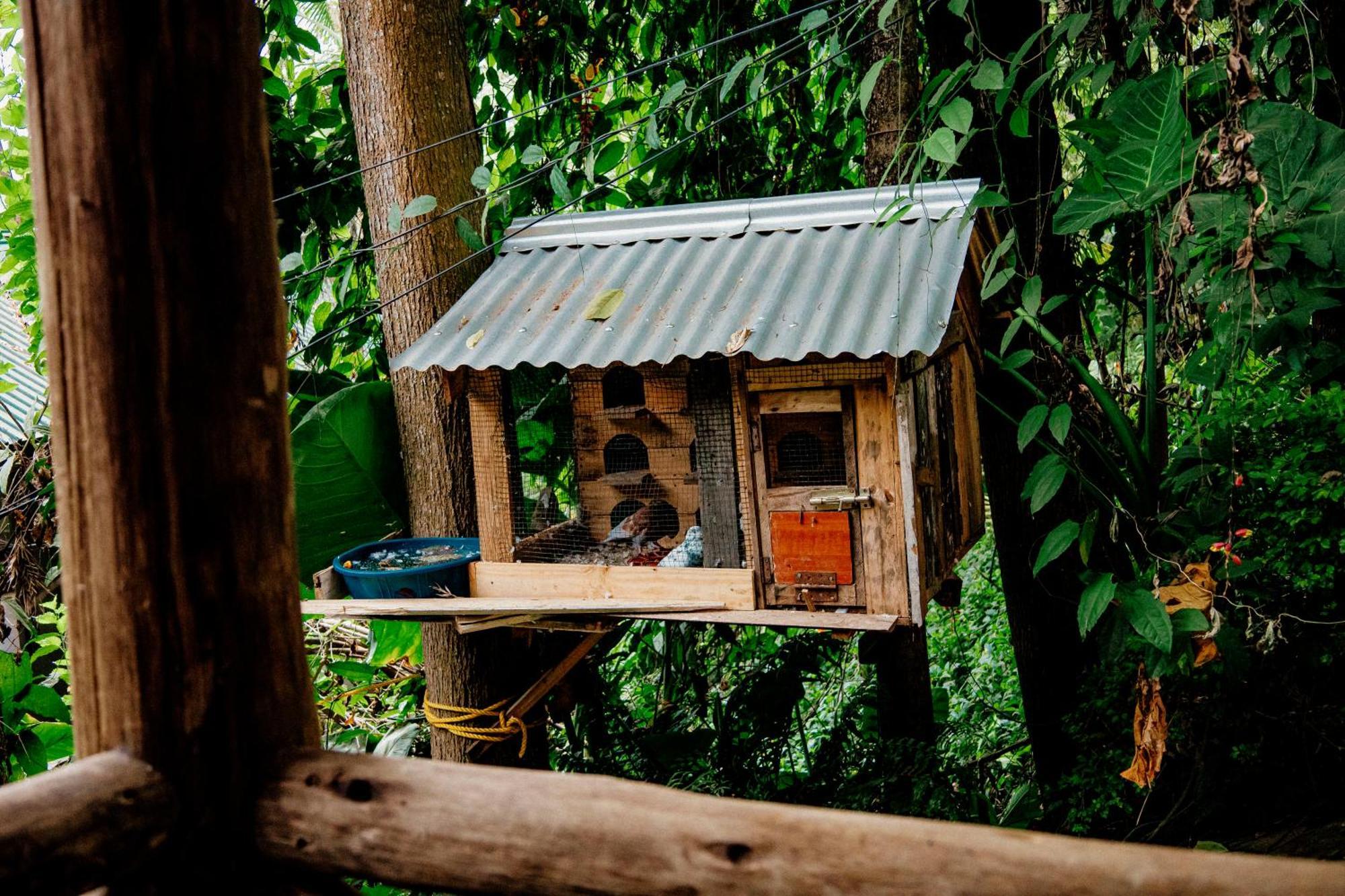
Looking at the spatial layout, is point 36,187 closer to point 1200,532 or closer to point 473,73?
point 1200,532

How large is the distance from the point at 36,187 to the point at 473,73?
3974 millimetres

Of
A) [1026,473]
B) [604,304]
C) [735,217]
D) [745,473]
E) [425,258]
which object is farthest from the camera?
[1026,473]

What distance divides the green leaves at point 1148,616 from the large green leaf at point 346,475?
2.44m

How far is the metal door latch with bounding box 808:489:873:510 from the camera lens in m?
2.80

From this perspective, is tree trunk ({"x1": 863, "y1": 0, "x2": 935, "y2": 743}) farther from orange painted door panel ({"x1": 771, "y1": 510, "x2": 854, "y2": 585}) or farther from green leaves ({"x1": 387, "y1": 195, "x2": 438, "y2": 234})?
green leaves ({"x1": 387, "y1": 195, "x2": 438, "y2": 234})

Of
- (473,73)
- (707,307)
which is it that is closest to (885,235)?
(707,307)

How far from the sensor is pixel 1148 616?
2564mm

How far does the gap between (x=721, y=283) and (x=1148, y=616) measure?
1385mm

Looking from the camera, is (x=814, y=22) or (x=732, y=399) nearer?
(x=814, y=22)

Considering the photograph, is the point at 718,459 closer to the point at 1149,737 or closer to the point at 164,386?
the point at 1149,737

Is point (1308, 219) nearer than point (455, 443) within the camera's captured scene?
Yes

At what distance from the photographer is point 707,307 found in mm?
2904

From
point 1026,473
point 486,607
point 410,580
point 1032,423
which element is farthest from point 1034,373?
point 410,580

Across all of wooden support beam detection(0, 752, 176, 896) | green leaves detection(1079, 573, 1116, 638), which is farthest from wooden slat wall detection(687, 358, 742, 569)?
wooden support beam detection(0, 752, 176, 896)
